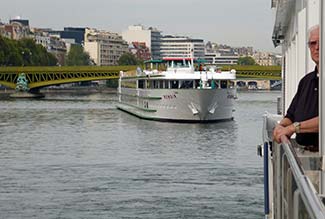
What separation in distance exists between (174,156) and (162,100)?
1615 cm

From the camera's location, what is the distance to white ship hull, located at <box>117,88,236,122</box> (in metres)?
36.5

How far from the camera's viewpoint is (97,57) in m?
178

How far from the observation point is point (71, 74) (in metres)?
75.1

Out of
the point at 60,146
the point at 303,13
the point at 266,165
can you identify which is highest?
the point at 303,13

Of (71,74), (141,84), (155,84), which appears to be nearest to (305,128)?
(155,84)

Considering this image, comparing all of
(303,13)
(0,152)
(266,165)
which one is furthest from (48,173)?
(303,13)

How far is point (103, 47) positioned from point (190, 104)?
485 ft

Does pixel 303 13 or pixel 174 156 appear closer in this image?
pixel 303 13

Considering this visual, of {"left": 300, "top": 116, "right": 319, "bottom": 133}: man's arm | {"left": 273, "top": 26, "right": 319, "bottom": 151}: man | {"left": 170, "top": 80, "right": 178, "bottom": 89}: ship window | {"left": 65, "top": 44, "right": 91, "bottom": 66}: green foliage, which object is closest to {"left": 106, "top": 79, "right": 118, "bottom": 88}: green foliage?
{"left": 65, "top": 44, "right": 91, "bottom": 66}: green foliage

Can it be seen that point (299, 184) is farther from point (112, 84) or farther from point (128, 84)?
point (112, 84)

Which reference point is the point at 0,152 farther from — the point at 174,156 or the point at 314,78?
the point at 314,78

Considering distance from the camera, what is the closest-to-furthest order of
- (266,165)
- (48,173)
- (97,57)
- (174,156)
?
(266,165)
(48,173)
(174,156)
(97,57)

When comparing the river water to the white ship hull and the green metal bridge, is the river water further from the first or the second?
the green metal bridge

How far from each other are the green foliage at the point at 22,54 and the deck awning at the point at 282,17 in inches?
3492
